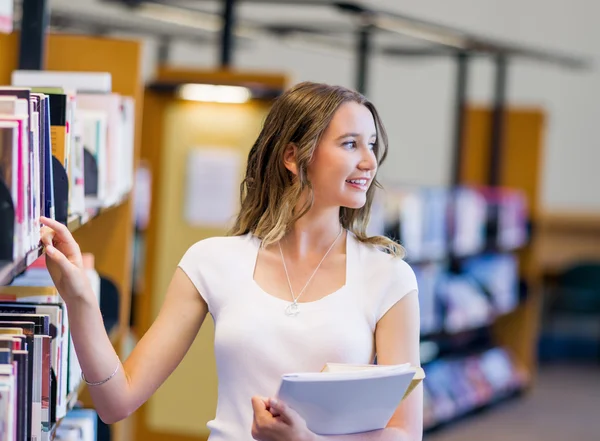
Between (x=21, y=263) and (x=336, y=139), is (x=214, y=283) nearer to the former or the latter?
(x=336, y=139)

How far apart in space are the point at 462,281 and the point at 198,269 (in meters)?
4.97

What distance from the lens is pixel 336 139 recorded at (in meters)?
2.22

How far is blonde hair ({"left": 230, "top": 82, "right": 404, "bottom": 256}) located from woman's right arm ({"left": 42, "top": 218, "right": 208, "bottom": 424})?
23cm

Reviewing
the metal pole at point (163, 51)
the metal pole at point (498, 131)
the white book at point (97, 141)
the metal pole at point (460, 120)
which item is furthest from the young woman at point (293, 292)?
the metal pole at point (163, 51)

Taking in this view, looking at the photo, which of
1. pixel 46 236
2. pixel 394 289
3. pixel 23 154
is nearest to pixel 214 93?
pixel 394 289

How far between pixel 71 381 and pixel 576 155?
9.08m

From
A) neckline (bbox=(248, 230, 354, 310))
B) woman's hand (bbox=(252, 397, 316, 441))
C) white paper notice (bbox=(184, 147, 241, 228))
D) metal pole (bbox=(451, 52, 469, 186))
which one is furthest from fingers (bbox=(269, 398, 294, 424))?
metal pole (bbox=(451, 52, 469, 186))

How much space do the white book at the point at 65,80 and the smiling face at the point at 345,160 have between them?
3.54ft

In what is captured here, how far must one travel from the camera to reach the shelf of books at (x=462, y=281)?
6066 mm

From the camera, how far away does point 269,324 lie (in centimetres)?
216

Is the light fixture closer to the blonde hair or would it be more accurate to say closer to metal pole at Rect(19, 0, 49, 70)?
metal pole at Rect(19, 0, 49, 70)

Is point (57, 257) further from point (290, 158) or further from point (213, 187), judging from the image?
point (213, 187)

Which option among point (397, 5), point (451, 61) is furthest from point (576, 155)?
point (397, 5)

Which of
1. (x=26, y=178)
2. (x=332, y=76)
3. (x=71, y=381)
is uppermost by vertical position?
(x=332, y=76)
